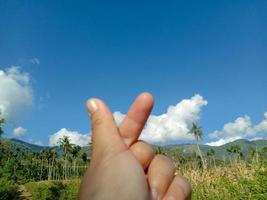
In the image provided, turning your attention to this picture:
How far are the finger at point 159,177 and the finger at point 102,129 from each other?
18cm

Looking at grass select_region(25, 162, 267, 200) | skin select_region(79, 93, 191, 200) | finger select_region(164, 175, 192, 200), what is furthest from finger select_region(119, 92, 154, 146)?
grass select_region(25, 162, 267, 200)

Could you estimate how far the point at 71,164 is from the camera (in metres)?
110

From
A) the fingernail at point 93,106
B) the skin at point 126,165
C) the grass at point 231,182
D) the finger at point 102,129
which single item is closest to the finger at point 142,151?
the skin at point 126,165

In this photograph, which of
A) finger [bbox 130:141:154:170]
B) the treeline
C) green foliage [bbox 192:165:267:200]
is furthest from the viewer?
the treeline

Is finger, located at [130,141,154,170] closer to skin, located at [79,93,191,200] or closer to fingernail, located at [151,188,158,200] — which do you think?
skin, located at [79,93,191,200]

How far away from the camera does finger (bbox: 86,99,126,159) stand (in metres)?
1.57

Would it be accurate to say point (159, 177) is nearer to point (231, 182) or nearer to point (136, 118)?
point (136, 118)

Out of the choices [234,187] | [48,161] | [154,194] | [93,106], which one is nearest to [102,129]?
[93,106]

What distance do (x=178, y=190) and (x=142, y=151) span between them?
222 millimetres

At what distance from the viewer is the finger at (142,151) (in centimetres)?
170

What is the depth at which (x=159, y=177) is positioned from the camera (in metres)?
1.65

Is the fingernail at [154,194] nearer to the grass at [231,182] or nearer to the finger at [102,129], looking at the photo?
the finger at [102,129]

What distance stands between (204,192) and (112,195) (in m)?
9.88

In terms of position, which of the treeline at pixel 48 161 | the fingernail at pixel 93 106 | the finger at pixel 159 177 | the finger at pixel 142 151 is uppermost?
the treeline at pixel 48 161
